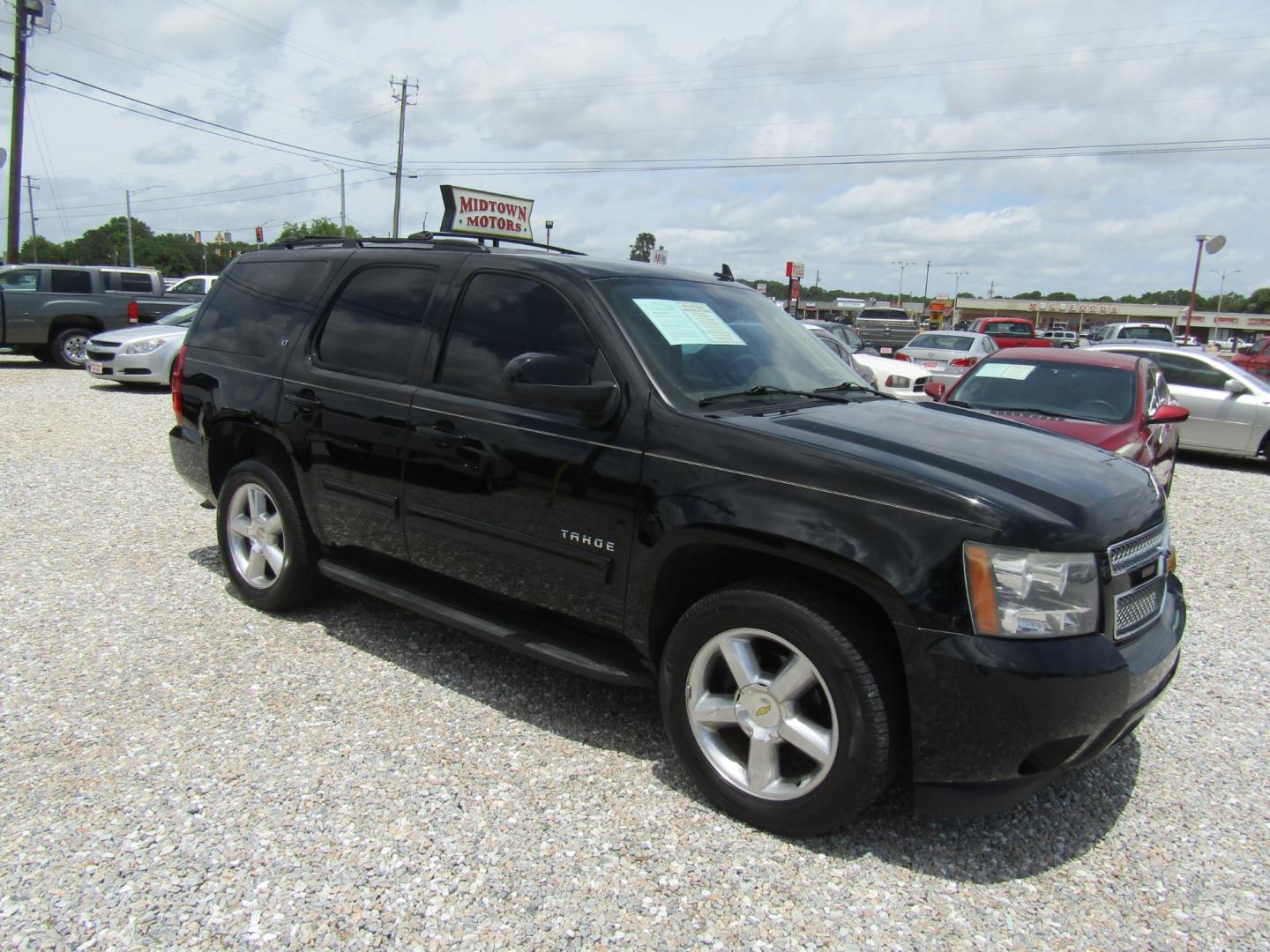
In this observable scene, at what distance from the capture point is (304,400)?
→ 165 inches

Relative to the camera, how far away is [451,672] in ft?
13.2

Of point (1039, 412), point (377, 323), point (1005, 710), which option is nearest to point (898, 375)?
point (1039, 412)

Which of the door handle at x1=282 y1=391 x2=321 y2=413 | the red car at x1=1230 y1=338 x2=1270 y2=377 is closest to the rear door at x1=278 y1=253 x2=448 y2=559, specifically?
the door handle at x1=282 y1=391 x2=321 y2=413

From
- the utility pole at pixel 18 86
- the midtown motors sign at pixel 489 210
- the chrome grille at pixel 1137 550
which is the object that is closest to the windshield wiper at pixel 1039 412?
the chrome grille at pixel 1137 550

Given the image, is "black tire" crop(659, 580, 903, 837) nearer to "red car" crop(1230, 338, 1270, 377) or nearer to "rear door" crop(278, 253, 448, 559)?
"rear door" crop(278, 253, 448, 559)

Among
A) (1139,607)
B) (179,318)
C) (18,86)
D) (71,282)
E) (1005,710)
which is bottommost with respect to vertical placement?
(1005,710)

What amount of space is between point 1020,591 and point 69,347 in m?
18.0

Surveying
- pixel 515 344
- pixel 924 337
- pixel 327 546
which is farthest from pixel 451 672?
pixel 924 337

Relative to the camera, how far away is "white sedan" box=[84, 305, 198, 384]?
533 inches

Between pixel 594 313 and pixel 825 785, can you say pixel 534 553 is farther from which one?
pixel 825 785

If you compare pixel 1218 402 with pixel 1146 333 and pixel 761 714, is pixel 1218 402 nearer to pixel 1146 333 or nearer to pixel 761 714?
pixel 761 714

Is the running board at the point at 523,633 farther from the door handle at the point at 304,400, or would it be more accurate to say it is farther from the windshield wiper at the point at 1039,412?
the windshield wiper at the point at 1039,412

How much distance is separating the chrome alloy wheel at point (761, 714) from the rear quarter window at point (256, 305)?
280 centimetres

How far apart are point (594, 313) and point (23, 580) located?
394cm
